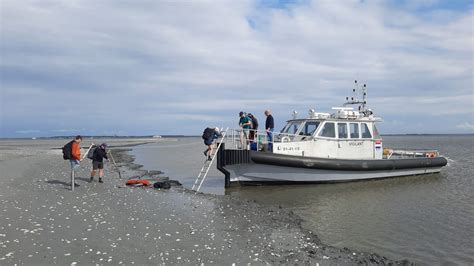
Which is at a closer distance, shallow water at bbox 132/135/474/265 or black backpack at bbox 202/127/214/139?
shallow water at bbox 132/135/474/265

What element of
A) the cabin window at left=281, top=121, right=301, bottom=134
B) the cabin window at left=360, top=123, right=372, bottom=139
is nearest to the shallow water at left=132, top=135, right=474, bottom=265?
the cabin window at left=360, top=123, right=372, bottom=139

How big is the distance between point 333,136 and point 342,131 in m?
0.55

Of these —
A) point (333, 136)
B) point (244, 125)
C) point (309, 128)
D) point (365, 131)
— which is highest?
point (244, 125)

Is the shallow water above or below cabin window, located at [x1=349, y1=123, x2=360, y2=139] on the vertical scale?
below

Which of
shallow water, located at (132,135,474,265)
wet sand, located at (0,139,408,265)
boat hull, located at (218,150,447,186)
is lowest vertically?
shallow water, located at (132,135,474,265)

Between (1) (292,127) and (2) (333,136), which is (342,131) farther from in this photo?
(1) (292,127)

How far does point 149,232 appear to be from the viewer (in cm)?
763

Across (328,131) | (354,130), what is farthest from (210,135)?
(354,130)

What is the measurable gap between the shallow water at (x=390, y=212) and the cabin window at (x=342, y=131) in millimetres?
2035

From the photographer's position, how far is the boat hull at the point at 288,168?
14.2 metres

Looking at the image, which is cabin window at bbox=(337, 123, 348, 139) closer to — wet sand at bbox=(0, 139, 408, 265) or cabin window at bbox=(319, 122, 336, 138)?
cabin window at bbox=(319, 122, 336, 138)

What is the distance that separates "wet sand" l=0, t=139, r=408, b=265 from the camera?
6289 millimetres

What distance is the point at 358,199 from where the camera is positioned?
13398 millimetres

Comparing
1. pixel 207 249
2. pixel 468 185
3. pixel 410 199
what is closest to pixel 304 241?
pixel 207 249
